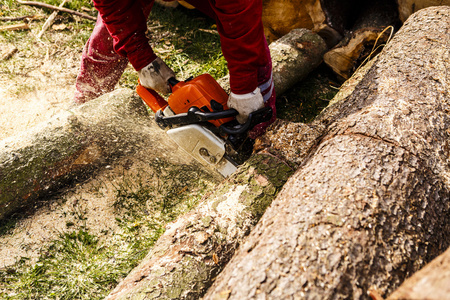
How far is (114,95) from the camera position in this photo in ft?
8.45

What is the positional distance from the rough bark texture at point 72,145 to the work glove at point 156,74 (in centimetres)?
38

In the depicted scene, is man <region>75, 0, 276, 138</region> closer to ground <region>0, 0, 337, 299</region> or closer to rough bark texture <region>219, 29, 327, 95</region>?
ground <region>0, 0, 337, 299</region>

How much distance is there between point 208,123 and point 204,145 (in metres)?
0.17

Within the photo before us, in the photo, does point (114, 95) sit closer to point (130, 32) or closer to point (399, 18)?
point (130, 32)

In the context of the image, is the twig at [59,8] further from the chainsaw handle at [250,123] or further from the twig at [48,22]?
the chainsaw handle at [250,123]

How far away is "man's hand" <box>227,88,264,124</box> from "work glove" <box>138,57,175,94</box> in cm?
61

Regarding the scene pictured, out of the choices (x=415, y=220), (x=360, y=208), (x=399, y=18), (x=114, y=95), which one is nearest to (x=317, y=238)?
(x=360, y=208)

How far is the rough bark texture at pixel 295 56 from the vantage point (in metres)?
2.95

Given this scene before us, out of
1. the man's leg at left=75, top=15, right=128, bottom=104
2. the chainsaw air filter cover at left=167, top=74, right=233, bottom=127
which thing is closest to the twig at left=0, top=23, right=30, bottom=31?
the man's leg at left=75, top=15, right=128, bottom=104

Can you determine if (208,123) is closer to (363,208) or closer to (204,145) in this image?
(204,145)

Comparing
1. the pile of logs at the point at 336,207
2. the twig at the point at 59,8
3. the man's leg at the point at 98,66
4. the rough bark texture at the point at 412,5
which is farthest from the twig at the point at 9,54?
the rough bark texture at the point at 412,5

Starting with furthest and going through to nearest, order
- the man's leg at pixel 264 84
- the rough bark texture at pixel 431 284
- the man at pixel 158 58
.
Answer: the man's leg at pixel 264 84 < the man at pixel 158 58 < the rough bark texture at pixel 431 284

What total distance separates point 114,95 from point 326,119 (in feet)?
5.71

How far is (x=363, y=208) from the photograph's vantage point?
1.28 m
